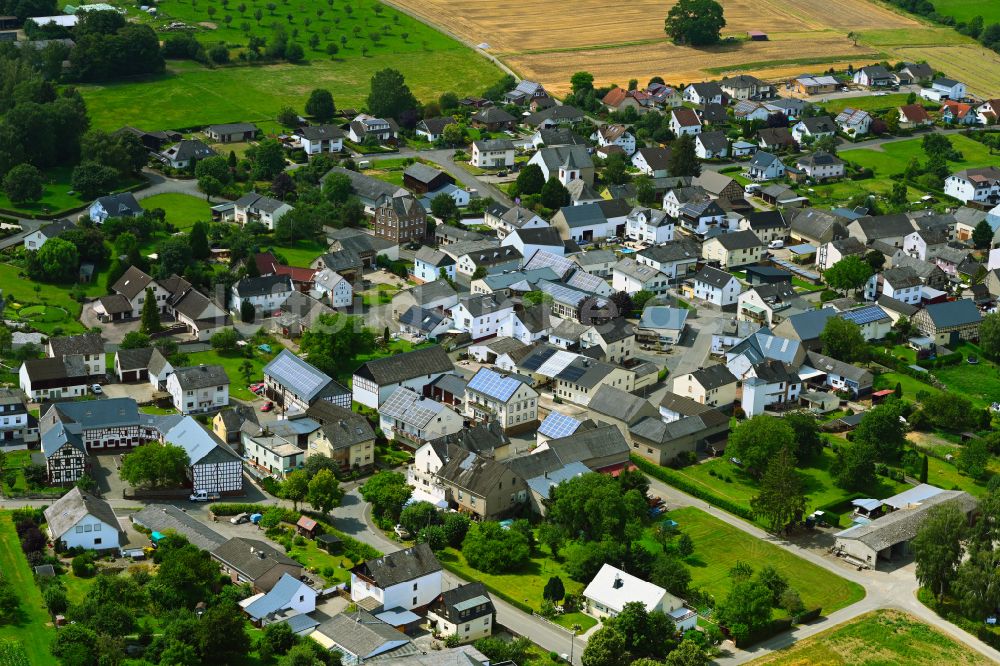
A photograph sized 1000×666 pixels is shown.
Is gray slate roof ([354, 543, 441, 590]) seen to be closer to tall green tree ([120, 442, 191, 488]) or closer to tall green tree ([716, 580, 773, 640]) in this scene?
tall green tree ([716, 580, 773, 640])

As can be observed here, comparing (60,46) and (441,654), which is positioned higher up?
(60,46)

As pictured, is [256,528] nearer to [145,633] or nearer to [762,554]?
[145,633]

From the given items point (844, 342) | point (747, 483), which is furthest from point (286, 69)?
point (747, 483)

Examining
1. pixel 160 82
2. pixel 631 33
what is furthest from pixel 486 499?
pixel 631 33

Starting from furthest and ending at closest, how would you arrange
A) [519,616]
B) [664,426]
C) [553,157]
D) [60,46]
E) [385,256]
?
[60,46] → [553,157] → [385,256] → [664,426] → [519,616]

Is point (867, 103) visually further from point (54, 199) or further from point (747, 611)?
point (747, 611)

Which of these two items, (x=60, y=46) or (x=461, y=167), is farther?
(x=60, y=46)

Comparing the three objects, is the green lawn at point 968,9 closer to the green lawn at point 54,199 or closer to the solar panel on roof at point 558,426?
the green lawn at point 54,199

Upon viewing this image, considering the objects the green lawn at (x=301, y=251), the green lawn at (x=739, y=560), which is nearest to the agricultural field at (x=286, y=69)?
the green lawn at (x=301, y=251)
